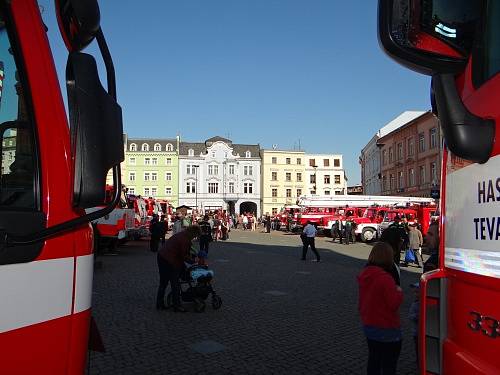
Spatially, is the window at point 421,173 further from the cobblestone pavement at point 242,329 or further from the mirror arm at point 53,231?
the mirror arm at point 53,231

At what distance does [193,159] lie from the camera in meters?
77.8

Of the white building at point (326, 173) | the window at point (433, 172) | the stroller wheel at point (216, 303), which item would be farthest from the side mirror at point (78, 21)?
the white building at point (326, 173)

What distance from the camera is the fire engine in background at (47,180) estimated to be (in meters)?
1.56

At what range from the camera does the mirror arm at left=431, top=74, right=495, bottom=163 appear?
1655 millimetres

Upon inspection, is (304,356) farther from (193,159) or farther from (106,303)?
(193,159)

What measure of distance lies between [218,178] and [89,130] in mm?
76278

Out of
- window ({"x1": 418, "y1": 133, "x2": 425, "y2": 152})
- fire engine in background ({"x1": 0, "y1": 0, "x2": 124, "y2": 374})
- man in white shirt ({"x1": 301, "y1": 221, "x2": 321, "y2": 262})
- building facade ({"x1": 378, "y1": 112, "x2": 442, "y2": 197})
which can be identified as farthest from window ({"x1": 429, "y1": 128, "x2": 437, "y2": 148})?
fire engine in background ({"x1": 0, "y1": 0, "x2": 124, "y2": 374})

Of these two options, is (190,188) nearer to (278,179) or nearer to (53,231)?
(278,179)

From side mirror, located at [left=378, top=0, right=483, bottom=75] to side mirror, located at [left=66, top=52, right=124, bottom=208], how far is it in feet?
3.71

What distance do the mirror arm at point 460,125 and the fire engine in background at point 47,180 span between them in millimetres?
1252

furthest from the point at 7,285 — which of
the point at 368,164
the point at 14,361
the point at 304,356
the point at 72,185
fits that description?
the point at 368,164

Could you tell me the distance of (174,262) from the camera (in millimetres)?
8234

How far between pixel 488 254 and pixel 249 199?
76393mm

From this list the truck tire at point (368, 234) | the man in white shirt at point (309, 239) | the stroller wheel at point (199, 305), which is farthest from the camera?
the truck tire at point (368, 234)
